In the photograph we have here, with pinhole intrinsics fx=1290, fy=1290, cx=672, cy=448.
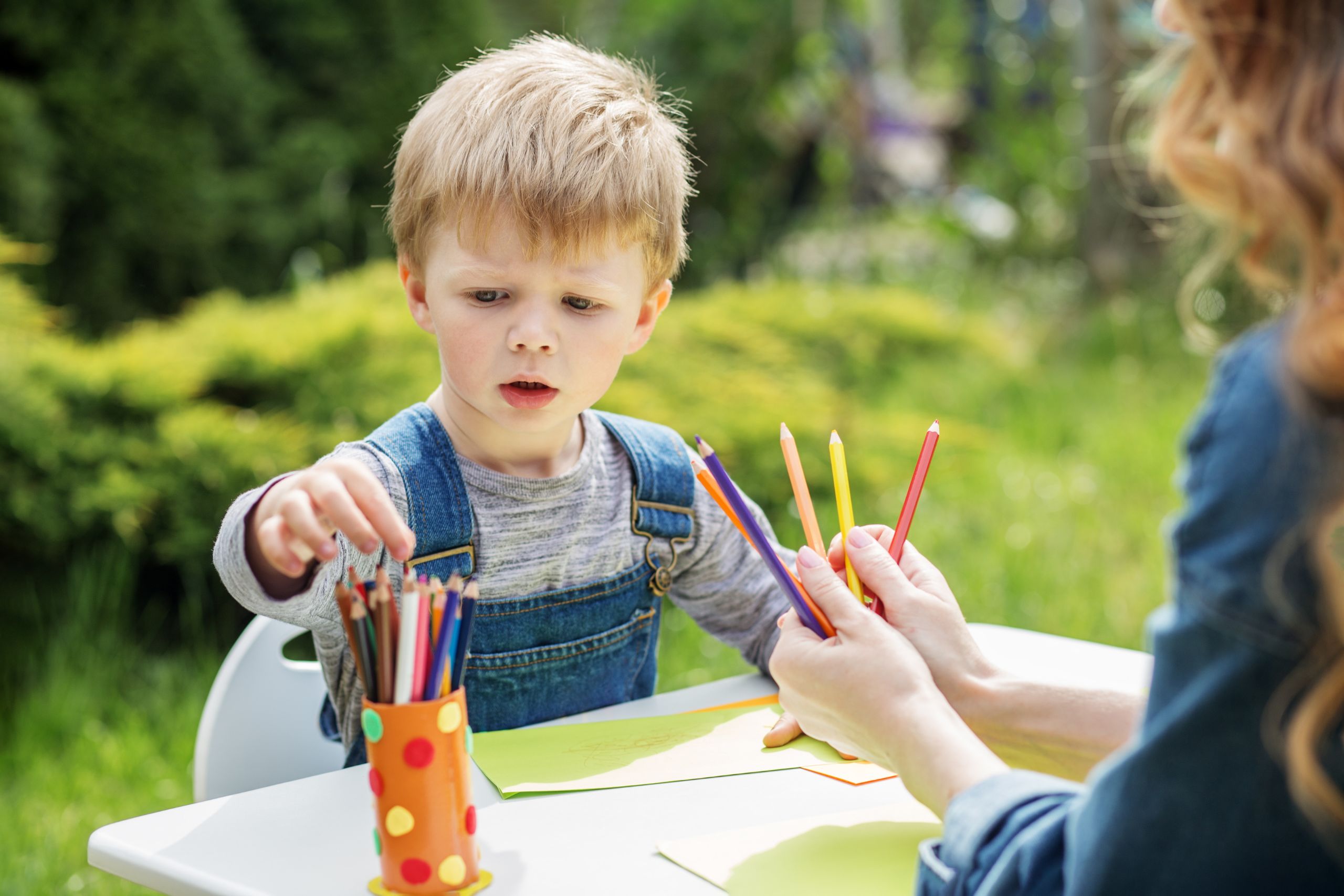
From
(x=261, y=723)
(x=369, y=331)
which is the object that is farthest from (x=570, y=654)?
(x=369, y=331)

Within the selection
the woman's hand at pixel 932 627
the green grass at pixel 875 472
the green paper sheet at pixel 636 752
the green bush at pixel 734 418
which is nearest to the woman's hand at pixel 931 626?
the woman's hand at pixel 932 627

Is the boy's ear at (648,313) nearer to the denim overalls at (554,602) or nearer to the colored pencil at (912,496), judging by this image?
the denim overalls at (554,602)

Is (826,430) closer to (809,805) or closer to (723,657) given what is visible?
(723,657)

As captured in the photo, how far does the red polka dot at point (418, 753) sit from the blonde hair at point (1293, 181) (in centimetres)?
45

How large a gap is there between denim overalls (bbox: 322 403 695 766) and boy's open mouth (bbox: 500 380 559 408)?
9 centimetres

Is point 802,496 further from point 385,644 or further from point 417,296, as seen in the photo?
point 417,296

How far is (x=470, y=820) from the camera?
78cm

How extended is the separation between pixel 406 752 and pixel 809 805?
34 centimetres

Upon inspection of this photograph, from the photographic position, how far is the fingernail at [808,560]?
34.7 inches

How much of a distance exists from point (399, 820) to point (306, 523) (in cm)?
19

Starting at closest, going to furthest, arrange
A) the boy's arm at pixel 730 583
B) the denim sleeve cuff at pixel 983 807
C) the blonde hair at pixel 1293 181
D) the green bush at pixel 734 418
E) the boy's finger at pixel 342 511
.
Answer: the blonde hair at pixel 1293 181, the denim sleeve cuff at pixel 983 807, the boy's finger at pixel 342 511, the boy's arm at pixel 730 583, the green bush at pixel 734 418

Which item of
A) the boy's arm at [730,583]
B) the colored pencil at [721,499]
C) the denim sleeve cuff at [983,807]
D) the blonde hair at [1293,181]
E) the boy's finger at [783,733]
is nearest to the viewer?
the blonde hair at [1293,181]

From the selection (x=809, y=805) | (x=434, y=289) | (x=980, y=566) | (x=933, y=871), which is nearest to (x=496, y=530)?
(x=434, y=289)

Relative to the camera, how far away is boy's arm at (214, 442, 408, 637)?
92 cm
